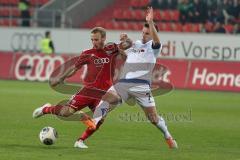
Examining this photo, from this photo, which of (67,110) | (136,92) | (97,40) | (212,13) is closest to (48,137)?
(67,110)

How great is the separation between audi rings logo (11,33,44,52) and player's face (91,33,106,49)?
2530cm

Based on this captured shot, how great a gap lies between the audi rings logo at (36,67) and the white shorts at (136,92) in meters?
19.3

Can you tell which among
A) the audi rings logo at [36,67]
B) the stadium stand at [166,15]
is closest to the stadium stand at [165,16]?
the stadium stand at [166,15]

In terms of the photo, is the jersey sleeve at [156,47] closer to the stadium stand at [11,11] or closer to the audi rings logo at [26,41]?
the audi rings logo at [26,41]

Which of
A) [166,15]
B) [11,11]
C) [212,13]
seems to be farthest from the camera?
[11,11]

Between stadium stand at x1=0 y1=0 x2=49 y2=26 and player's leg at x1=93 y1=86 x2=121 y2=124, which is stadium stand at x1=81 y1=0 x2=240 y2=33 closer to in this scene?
stadium stand at x1=0 y1=0 x2=49 y2=26

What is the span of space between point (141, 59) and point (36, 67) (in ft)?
65.8

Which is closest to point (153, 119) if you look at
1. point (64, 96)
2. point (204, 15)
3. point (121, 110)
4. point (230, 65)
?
point (121, 110)

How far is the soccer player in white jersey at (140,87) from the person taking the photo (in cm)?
1418

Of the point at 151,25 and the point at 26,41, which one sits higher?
the point at 151,25

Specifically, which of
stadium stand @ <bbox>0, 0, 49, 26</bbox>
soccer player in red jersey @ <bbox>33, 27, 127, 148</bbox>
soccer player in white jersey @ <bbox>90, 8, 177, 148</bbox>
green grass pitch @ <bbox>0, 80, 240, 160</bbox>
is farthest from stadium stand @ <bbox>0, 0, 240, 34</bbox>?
soccer player in red jersey @ <bbox>33, 27, 127, 148</bbox>

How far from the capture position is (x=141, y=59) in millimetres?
14312

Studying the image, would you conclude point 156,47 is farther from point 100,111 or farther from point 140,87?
point 100,111

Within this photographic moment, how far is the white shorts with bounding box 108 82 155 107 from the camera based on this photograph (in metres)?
14.2
